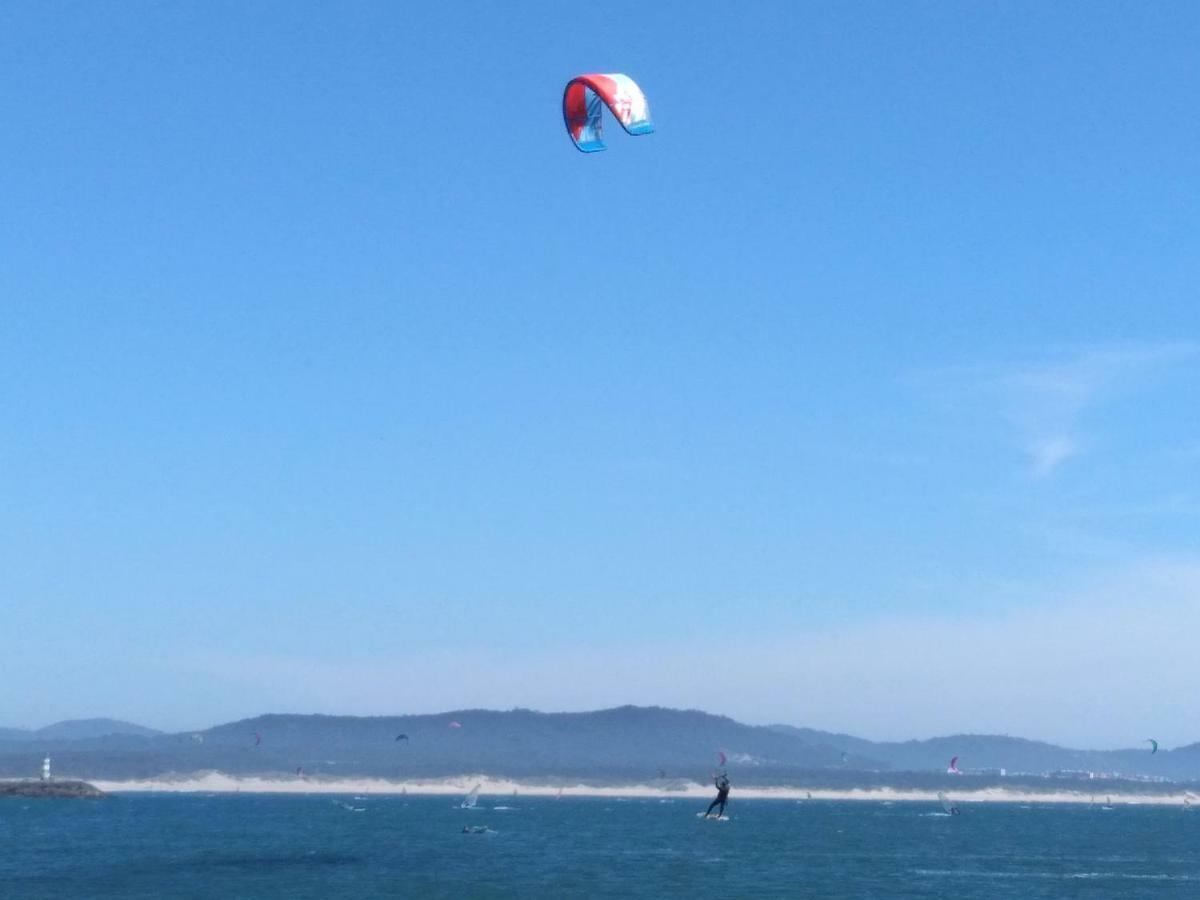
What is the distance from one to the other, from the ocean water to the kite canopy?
22.2 m

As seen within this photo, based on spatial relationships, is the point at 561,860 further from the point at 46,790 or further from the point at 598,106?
the point at 46,790

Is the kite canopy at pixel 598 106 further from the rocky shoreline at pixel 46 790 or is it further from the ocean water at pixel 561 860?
the rocky shoreline at pixel 46 790

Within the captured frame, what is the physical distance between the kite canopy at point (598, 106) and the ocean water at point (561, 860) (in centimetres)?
2219

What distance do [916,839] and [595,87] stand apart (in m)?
61.5

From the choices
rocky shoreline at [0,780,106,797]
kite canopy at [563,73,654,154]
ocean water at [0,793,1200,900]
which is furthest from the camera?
rocky shoreline at [0,780,106,797]

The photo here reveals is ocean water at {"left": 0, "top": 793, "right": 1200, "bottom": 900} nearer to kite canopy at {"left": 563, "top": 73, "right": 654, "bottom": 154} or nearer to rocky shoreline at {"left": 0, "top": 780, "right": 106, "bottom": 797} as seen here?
kite canopy at {"left": 563, "top": 73, "right": 654, "bottom": 154}

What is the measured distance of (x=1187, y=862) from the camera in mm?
68375

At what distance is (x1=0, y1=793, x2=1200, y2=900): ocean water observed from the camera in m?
46.4

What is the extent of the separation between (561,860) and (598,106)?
33.1 m

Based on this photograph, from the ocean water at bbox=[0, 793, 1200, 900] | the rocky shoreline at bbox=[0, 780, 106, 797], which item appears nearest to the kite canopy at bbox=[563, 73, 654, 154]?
the ocean water at bbox=[0, 793, 1200, 900]

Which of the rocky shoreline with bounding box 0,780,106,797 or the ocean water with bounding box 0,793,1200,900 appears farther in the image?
the rocky shoreline with bounding box 0,780,106,797

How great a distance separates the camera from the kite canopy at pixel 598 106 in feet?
105

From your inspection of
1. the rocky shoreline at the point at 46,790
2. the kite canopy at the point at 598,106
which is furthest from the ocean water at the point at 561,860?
the rocky shoreline at the point at 46,790

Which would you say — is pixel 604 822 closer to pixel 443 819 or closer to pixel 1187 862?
pixel 443 819
